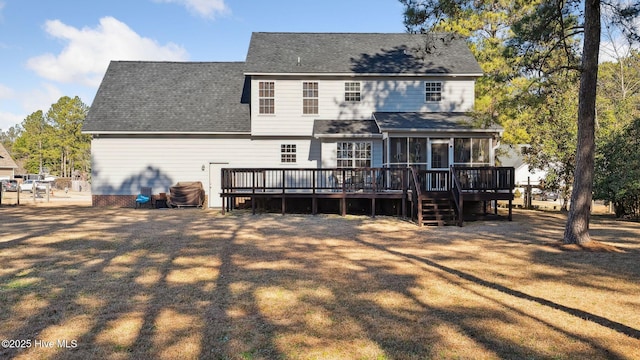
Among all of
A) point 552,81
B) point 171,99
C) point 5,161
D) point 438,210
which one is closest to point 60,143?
point 5,161

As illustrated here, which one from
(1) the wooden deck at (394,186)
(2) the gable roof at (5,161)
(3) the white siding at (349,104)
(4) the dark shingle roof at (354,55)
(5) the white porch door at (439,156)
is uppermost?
(4) the dark shingle roof at (354,55)

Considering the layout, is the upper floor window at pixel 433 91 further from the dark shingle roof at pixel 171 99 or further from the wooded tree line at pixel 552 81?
the dark shingle roof at pixel 171 99

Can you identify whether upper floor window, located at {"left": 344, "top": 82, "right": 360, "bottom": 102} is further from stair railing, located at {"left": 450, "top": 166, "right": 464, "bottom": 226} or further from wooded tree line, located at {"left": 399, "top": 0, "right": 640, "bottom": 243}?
stair railing, located at {"left": 450, "top": 166, "right": 464, "bottom": 226}

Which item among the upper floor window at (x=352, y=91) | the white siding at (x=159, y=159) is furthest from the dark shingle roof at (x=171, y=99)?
the upper floor window at (x=352, y=91)

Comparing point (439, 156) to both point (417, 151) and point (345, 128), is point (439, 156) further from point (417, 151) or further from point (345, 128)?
point (345, 128)

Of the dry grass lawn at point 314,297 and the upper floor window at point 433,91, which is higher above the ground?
the upper floor window at point 433,91

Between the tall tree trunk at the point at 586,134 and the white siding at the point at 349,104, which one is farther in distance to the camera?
the white siding at the point at 349,104

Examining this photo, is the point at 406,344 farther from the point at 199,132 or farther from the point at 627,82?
the point at 627,82

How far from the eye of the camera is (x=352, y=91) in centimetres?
2156

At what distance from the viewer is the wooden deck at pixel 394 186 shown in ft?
51.4

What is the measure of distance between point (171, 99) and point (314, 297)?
1979cm

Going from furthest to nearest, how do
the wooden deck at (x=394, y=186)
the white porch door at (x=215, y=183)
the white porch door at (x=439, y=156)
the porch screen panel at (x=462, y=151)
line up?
the white porch door at (x=215, y=183), the white porch door at (x=439, y=156), the porch screen panel at (x=462, y=151), the wooden deck at (x=394, y=186)

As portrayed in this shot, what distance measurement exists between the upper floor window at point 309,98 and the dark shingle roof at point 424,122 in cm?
301

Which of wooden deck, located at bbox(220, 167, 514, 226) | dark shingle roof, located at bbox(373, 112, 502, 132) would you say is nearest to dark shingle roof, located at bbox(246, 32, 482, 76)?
dark shingle roof, located at bbox(373, 112, 502, 132)
